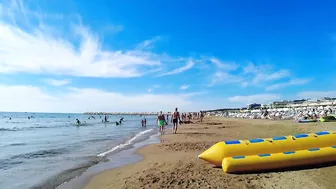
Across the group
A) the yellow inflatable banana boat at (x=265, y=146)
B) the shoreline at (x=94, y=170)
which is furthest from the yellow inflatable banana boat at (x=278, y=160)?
the shoreline at (x=94, y=170)

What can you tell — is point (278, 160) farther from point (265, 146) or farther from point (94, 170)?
point (94, 170)

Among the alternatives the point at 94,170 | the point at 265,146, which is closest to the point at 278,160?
the point at 265,146

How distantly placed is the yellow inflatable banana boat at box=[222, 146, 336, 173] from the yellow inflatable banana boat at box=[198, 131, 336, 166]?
0.59ft

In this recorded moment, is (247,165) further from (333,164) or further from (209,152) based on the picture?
(333,164)

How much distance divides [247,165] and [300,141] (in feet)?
6.00

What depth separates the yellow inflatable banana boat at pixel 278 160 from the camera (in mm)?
5727

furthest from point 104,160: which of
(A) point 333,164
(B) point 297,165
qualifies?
(A) point 333,164

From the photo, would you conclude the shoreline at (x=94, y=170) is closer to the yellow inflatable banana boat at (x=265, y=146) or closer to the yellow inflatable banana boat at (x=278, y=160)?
the yellow inflatable banana boat at (x=265, y=146)

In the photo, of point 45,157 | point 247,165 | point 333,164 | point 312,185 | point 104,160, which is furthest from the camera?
point 45,157

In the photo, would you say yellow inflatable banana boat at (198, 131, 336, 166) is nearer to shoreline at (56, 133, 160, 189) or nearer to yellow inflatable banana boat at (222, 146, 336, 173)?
yellow inflatable banana boat at (222, 146, 336, 173)

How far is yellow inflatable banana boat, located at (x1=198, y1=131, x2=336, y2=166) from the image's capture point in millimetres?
6180

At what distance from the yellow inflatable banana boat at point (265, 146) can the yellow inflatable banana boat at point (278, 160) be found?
0.59 feet

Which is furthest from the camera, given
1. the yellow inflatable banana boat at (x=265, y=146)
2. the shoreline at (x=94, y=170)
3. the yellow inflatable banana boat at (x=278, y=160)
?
the shoreline at (x=94, y=170)

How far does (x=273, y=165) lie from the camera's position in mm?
5824
